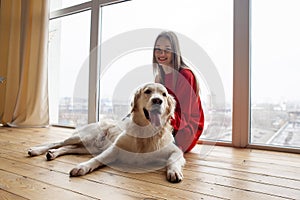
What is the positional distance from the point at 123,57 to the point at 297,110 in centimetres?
172

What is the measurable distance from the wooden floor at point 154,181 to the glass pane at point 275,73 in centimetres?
50

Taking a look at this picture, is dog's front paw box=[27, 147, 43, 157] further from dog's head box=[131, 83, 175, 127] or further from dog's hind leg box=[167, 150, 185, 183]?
dog's hind leg box=[167, 150, 185, 183]

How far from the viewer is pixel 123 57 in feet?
8.14

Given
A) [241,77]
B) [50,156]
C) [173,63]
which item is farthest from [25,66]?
[241,77]

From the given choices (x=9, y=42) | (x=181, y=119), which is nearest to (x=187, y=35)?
(x=181, y=119)

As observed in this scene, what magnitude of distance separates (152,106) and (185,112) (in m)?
0.54

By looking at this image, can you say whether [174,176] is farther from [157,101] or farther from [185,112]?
[185,112]

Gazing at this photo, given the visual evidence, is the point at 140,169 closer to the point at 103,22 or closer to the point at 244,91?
the point at 244,91

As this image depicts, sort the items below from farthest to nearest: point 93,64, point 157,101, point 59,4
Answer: point 59,4
point 93,64
point 157,101

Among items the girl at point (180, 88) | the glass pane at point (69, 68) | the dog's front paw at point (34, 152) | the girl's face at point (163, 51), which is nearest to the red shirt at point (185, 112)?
the girl at point (180, 88)

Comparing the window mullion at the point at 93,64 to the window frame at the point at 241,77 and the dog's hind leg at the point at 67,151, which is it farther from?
the window frame at the point at 241,77

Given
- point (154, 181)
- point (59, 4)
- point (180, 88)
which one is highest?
point (59, 4)

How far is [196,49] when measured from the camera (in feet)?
7.70

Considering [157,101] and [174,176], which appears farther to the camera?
[157,101]
